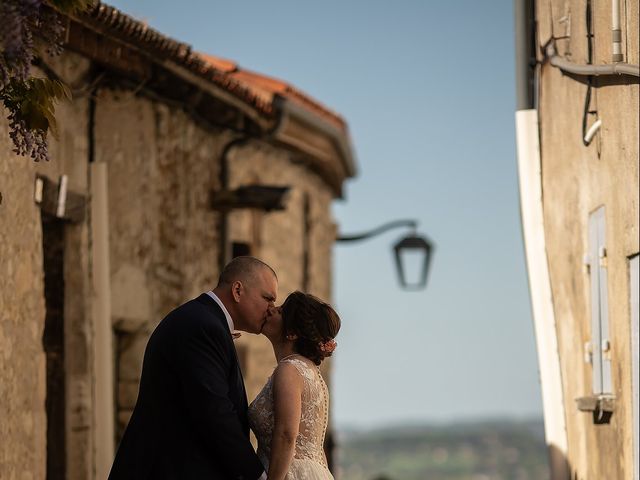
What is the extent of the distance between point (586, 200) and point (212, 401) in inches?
139

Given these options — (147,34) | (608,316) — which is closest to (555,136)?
(608,316)

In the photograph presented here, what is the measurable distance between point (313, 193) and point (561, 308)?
765cm

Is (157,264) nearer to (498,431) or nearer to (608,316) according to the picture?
(608,316)

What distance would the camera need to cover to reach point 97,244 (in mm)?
10797

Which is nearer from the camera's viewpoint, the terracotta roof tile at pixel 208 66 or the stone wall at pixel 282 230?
the terracotta roof tile at pixel 208 66

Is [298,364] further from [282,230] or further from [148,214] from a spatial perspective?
[282,230]

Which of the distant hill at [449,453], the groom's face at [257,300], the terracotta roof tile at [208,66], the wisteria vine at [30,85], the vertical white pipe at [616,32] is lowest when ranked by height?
the distant hill at [449,453]

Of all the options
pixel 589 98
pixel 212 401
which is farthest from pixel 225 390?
pixel 589 98

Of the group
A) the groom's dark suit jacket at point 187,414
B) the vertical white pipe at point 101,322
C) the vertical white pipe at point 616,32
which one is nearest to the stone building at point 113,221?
the vertical white pipe at point 101,322

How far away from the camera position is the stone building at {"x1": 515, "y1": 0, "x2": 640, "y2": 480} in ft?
26.3

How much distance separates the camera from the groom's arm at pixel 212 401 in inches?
259

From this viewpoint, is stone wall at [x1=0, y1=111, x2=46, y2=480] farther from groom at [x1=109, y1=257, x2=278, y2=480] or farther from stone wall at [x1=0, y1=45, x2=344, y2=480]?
groom at [x1=109, y1=257, x2=278, y2=480]

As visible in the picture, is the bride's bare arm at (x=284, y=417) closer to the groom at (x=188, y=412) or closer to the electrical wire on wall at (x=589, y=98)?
the groom at (x=188, y=412)

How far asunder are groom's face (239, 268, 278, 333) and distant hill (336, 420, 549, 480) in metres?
132
